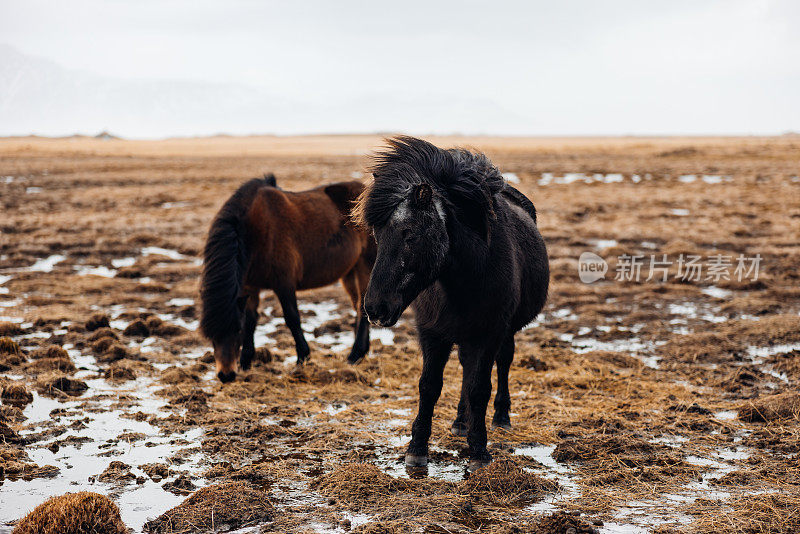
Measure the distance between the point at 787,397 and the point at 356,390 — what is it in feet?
12.0

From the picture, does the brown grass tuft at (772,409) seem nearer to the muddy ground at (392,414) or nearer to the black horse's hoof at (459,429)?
the muddy ground at (392,414)

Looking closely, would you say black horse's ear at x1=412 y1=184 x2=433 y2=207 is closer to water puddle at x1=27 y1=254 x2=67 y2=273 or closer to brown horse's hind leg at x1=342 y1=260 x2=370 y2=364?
Answer: brown horse's hind leg at x1=342 y1=260 x2=370 y2=364

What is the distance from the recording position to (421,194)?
3.86 meters

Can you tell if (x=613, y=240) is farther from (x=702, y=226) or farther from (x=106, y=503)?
(x=106, y=503)

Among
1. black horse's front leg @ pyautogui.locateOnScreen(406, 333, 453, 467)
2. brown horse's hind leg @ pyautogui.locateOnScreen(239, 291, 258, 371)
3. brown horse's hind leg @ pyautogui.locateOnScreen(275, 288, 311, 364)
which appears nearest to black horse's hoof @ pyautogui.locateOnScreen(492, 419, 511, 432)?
black horse's front leg @ pyautogui.locateOnScreen(406, 333, 453, 467)

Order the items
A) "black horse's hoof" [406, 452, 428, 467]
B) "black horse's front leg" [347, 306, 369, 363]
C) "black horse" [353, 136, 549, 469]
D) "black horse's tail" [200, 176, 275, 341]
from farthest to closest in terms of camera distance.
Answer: "black horse's front leg" [347, 306, 369, 363]
"black horse's tail" [200, 176, 275, 341]
"black horse's hoof" [406, 452, 428, 467]
"black horse" [353, 136, 549, 469]

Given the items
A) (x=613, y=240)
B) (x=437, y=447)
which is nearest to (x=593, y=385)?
(x=437, y=447)

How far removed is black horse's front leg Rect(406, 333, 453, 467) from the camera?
445cm

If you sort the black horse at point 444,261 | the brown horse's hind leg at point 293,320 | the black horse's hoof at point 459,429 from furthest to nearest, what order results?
1. the brown horse's hind leg at point 293,320
2. the black horse's hoof at point 459,429
3. the black horse at point 444,261

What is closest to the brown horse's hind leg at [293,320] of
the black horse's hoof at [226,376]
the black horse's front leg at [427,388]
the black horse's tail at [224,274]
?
the black horse's tail at [224,274]

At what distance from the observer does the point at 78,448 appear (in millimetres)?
4746

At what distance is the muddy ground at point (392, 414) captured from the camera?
3.85m

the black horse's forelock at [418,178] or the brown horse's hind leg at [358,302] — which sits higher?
the black horse's forelock at [418,178]

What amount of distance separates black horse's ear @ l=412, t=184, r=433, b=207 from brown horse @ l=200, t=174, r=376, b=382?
7.43 feet
